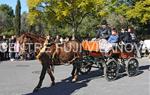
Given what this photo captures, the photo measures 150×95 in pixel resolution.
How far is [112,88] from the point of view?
49.3ft

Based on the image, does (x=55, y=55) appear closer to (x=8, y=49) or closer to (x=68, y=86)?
(x=68, y=86)

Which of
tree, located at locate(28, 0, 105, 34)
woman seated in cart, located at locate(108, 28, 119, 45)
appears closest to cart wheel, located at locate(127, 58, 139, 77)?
woman seated in cart, located at locate(108, 28, 119, 45)

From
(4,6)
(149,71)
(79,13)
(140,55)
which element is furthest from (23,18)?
(149,71)

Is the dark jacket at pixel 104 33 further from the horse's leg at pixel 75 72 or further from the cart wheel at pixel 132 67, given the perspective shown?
the horse's leg at pixel 75 72

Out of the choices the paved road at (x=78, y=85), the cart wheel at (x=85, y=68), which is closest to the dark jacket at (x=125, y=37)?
the paved road at (x=78, y=85)

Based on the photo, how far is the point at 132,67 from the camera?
17.8 metres

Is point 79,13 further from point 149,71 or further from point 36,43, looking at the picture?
point 36,43

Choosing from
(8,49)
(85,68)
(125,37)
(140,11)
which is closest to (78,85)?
(85,68)

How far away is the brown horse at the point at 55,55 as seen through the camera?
15008 mm

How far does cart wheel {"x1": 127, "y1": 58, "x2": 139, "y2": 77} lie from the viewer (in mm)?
17600

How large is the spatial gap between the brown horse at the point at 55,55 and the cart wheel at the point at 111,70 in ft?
3.89

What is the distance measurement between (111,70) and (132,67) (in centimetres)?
141

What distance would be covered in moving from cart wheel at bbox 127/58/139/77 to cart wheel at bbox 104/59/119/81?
0.87 m

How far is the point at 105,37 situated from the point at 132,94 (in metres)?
4.20
